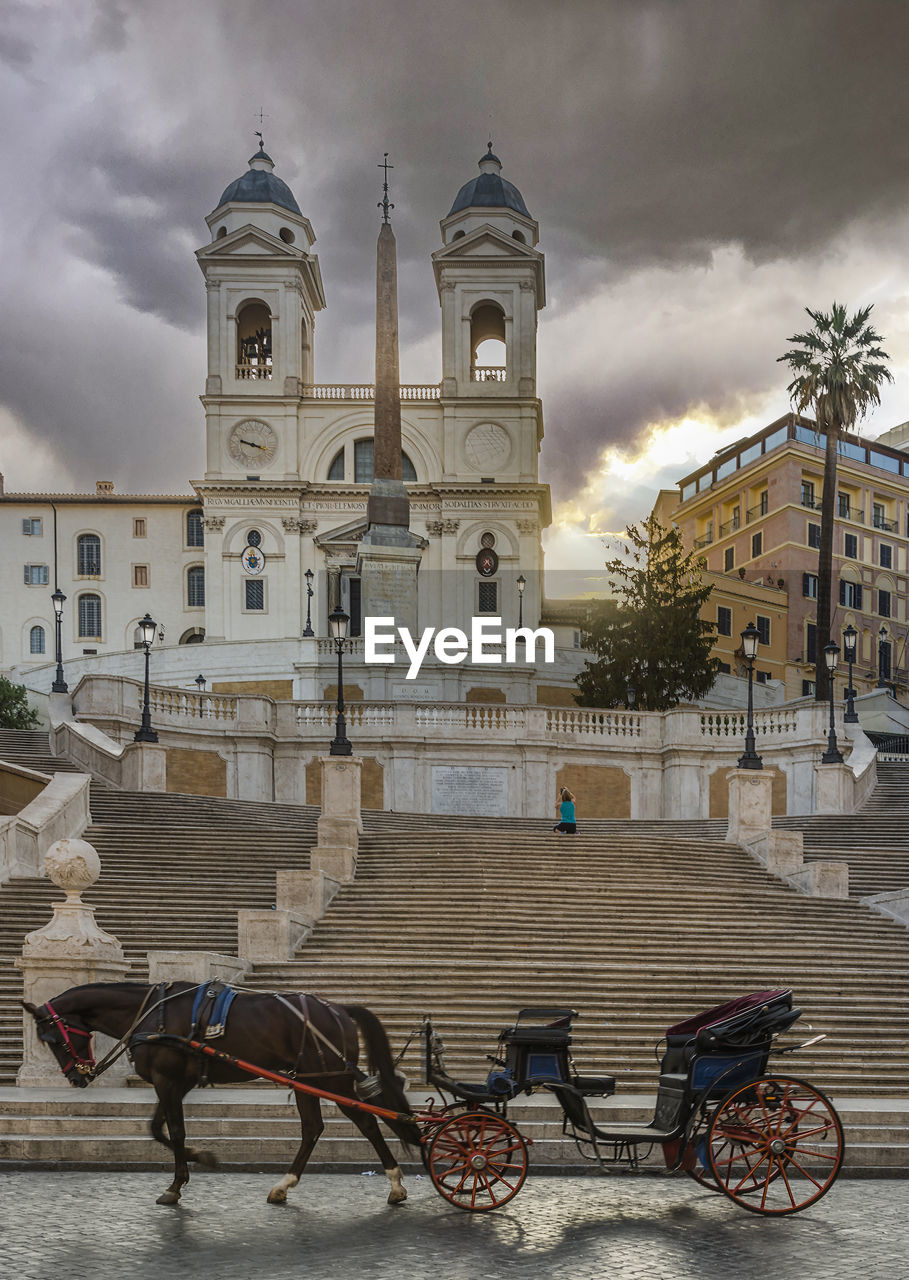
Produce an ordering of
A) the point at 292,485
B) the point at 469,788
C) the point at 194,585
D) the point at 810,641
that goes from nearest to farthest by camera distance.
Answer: the point at 469,788 < the point at 810,641 < the point at 292,485 < the point at 194,585

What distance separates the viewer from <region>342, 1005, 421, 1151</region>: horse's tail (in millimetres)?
9461

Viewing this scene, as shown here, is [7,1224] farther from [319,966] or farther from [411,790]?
[411,790]

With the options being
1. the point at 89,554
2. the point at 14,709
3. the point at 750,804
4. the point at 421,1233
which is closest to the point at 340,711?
the point at 750,804

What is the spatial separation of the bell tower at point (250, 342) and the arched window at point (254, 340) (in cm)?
8

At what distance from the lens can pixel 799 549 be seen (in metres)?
72.7

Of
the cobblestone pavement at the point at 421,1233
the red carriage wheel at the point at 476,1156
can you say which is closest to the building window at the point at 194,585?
the cobblestone pavement at the point at 421,1233

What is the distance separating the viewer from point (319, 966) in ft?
52.6

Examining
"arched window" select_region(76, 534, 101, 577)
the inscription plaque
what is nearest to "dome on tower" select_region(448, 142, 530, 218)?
"arched window" select_region(76, 534, 101, 577)

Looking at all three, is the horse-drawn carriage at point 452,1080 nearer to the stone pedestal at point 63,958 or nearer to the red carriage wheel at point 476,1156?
the red carriage wheel at point 476,1156

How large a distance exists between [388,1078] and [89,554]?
73.8 metres

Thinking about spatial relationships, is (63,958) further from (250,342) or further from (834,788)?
(250,342)

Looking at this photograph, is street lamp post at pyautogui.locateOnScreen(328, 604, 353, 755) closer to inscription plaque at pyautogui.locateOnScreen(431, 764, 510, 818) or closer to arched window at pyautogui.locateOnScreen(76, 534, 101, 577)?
inscription plaque at pyautogui.locateOnScreen(431, 764, 510, 818)

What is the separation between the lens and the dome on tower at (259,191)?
255ft

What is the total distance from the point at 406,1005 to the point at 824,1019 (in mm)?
4495
